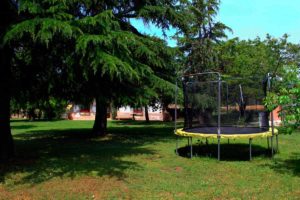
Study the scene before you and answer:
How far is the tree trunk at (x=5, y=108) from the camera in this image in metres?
9.08

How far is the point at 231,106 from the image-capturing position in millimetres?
14930

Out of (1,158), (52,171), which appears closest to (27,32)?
(52,171)

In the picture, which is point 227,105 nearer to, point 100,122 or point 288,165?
point 288,165

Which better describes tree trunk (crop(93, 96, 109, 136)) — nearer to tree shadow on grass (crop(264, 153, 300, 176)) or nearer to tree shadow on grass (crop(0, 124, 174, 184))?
tree shadow on grass (crop(0, 124, 174, 184))

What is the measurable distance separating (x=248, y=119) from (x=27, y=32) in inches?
353

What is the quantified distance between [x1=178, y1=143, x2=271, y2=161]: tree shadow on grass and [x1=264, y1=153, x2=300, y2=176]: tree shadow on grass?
0.88 metres

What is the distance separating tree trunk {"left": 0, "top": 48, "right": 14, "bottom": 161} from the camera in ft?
29.8

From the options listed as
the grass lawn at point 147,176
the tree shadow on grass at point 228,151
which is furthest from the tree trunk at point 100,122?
the grass lawn at point 147,176

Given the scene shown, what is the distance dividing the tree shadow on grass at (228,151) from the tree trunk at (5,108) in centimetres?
450

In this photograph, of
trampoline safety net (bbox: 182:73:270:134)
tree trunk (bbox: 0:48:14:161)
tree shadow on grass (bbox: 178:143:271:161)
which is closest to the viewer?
tree trunk (bbox: 0:48:14:161)

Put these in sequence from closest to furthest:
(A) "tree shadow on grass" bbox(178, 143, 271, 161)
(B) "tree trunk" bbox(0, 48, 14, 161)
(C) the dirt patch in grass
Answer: (C) the dirt patch in grass
(B) "tree trunk" bbox(0, 48, 14, 161)
(A) "tree shadow on grass" bbox(178, 143, 271, 161)

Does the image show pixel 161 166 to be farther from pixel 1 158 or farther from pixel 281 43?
pixel 281 43

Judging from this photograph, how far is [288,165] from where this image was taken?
29.5 feet

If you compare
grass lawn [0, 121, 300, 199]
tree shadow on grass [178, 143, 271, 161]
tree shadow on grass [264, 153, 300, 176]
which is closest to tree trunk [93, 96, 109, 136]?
tree shadow on grass [178, 143, 271, 161]
